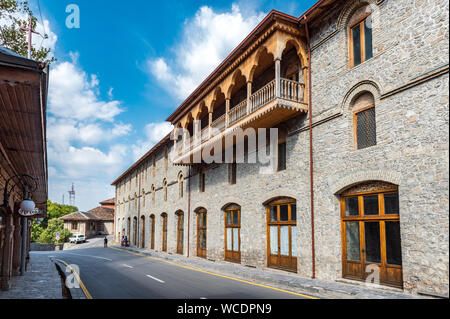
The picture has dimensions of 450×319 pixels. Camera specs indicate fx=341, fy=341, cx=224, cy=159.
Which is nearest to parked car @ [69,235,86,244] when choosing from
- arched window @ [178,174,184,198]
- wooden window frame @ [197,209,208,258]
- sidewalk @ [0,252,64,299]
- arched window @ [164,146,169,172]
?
arched window @ [164,146,169,172]

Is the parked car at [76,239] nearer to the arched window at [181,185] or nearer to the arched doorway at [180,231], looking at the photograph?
the arched doorway at [180,231]

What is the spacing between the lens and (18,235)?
1477cm

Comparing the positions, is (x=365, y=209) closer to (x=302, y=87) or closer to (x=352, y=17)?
(x=302, y=87)

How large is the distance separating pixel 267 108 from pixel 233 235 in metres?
7.77

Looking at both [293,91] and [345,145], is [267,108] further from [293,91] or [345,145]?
[345,145]

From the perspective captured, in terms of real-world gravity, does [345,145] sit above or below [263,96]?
below

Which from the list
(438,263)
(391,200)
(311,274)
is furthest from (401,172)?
(311,274)

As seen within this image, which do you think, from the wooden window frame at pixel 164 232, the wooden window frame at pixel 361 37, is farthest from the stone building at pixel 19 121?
the wooden window frame at pixel 164 232

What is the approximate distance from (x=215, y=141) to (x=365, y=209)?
8749mm

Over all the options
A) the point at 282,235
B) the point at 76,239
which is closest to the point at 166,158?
the point at 282,235

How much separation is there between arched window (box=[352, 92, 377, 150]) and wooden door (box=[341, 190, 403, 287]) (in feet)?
5.51

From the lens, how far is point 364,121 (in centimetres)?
1102

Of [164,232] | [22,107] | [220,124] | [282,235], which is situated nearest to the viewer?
[22,107]

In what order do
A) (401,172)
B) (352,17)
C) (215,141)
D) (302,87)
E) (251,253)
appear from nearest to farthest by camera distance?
1. (401,172)
2. (352,17)
3. (302,87)
4. (251,253)
5. (215,141)
